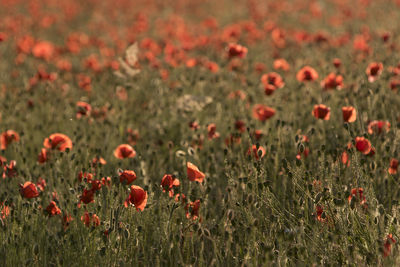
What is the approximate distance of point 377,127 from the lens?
298 centimetres

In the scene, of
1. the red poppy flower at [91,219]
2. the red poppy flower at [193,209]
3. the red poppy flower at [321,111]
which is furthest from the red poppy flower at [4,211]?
the red poppy flower at [321,111]

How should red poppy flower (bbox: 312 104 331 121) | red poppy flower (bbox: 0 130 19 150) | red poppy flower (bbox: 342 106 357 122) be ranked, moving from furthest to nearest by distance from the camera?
1. red poppy flower (bbox: 0 130 19 150)
2. red poppy flower (bbox: 312 104 331 121)
3. red poppy flower (bbox: 342 106 357 122)

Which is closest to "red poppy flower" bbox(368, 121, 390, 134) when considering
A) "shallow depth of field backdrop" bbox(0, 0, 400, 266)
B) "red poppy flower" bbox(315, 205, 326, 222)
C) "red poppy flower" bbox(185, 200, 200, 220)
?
"shallow depth of field backdrop" bbox(0, 0, 400, 266)

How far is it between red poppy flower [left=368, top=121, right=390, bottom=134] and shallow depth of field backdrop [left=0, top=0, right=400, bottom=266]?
11 millimetres

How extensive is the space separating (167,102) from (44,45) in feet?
6.34

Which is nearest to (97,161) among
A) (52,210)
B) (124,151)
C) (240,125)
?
(124,151)

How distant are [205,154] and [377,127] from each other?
1090mm

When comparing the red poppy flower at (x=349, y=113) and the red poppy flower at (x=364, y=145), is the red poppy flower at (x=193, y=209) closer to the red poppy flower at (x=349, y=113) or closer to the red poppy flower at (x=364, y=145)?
the red poppy flower at (x=364, y=145)

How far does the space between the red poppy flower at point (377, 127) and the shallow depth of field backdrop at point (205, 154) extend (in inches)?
0.4

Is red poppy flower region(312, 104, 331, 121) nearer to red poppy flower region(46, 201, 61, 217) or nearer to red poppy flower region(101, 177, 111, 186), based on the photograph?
red poppy flower region(101, 177, 111, 186)

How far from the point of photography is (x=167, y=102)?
4.33m

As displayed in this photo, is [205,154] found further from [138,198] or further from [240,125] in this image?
[138,198]

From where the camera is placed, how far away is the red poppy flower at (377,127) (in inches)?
116

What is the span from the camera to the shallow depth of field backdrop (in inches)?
86.1
